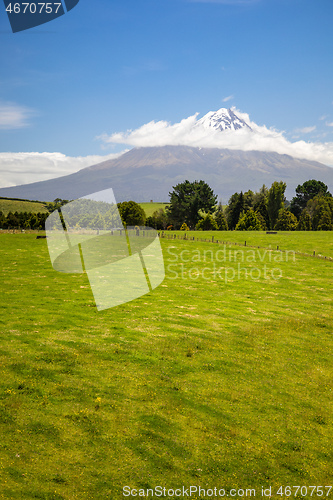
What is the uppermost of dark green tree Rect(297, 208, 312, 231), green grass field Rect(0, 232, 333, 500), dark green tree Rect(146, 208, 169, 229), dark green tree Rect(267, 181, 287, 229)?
dark green tree Rect(267, 181, 287, 229)

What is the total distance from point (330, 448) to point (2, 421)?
12.9 metres

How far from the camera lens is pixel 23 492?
10.1 meters

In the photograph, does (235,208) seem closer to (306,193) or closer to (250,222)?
(250,222)


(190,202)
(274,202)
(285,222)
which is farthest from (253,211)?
(190,202)

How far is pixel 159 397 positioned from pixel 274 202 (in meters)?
142

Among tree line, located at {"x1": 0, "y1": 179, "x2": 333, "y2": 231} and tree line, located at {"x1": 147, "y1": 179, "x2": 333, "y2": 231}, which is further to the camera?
tree line, located at {"x1": 147, "y1": 179, "x2": 333, "y2": 231}

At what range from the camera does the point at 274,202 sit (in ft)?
481

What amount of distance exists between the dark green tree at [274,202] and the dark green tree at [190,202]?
34189 millimetres

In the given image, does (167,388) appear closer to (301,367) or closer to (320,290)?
(301,367)

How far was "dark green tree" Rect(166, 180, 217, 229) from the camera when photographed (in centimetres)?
17200

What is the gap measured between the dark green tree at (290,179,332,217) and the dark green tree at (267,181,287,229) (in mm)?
43722

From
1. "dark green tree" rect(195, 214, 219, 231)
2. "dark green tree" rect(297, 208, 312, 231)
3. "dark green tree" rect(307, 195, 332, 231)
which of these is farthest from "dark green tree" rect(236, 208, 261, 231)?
"dark green tree" rect(307, 195, 332, 231)

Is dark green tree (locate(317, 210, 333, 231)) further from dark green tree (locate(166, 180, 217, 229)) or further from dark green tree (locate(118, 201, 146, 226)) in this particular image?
dark green tree (locate(118, 201, 146, 226))

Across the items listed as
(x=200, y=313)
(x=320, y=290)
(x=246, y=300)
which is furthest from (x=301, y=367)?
(x=320, y=290)
